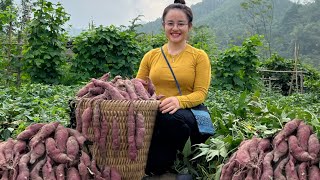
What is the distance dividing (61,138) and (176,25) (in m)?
1.26

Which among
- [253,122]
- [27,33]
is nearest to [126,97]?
[253,122]

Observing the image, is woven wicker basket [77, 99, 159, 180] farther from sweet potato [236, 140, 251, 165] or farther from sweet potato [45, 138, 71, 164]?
sweet potato [236, 140, 251, 165]

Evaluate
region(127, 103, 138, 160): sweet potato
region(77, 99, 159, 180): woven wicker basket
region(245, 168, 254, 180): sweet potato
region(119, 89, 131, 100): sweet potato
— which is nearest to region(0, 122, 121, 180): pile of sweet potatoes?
region(77, 99, 159, 180): woven wicker basket

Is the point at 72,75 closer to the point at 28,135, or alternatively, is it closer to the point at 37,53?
the point at 37,53

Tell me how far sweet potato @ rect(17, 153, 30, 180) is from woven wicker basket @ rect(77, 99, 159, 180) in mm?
400

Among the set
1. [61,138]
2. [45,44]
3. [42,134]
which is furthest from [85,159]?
[45,44]

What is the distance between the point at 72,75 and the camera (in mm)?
11617

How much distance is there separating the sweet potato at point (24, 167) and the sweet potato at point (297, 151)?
1446 mm

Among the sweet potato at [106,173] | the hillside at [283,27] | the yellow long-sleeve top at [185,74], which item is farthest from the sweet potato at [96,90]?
the hillside at [283,27]

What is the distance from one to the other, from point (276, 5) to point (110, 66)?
149 ft

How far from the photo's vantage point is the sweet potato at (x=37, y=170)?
2433 millimetres

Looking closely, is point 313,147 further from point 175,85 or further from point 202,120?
point 175,85

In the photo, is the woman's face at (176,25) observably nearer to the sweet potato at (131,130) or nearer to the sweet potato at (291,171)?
the sweet potato at (131,130)

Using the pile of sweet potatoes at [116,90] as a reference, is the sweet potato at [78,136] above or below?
below
